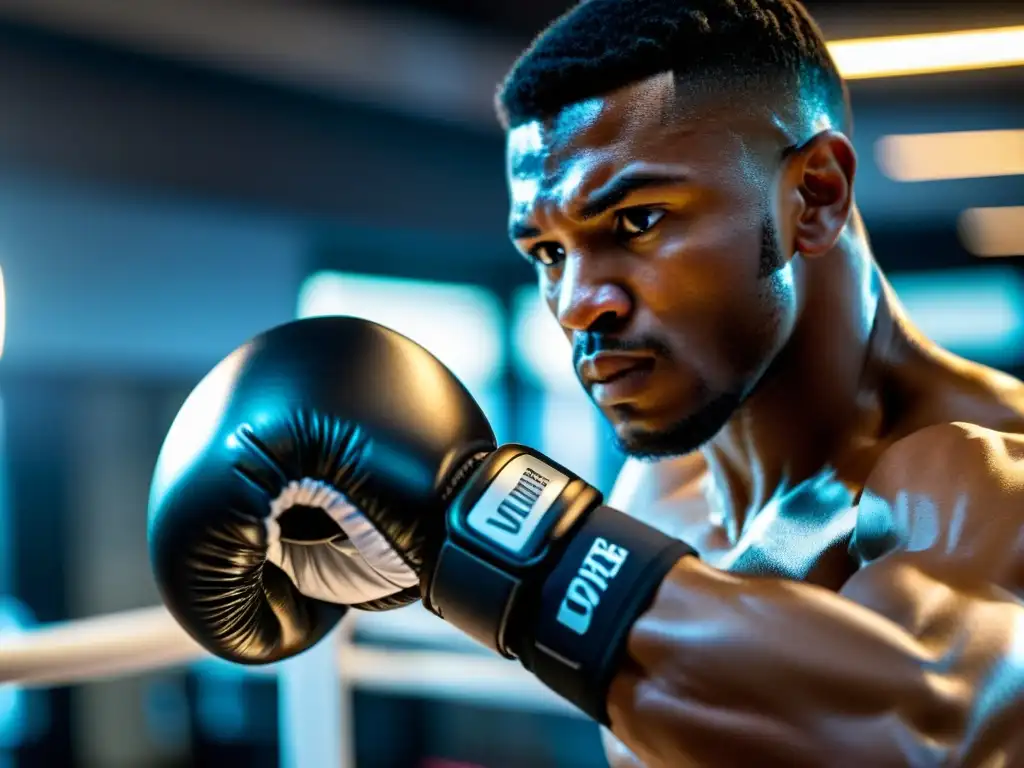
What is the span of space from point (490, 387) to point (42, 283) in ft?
6.65

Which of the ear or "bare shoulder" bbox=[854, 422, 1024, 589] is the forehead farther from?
"bare shoulder" bbox=[854, 422, 1024, 589]

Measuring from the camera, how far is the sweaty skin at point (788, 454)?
0.62 meters

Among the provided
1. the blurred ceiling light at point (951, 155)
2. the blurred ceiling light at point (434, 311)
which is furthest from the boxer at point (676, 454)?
the blurred ceiling light at point (951, 155)

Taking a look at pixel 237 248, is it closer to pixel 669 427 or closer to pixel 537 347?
pixel 537 347

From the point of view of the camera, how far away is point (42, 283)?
3.10 m

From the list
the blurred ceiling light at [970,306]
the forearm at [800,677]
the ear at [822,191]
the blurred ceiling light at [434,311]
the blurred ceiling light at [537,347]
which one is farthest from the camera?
the blurred ceiling light at [970,306]

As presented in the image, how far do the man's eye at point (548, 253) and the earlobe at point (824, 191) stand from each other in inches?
10.0

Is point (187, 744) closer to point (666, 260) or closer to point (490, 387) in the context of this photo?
point (490, 387)

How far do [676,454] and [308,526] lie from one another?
387mm

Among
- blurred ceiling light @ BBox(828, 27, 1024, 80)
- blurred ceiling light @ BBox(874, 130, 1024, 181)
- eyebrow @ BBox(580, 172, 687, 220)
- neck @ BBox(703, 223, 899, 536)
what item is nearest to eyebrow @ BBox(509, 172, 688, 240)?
eyebrow @ BBox(580, 172, 687, 220)

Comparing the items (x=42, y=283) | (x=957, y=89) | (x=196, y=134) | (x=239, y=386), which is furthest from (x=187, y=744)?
(x=957, y=89)

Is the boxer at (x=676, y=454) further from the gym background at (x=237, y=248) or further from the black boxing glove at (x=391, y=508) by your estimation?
the gym background at (x=237, y=248)

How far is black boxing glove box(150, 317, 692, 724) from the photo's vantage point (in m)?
0.69

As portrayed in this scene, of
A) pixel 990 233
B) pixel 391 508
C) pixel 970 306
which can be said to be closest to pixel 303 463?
pixel 391 508
